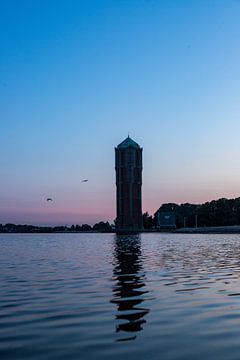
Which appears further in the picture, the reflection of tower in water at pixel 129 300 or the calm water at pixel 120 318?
the reflection of tower in water at pixel 129 300

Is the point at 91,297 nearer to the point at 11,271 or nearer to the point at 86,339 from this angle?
the point at 86,339

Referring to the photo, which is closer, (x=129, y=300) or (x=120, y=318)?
(x=120, y=318)

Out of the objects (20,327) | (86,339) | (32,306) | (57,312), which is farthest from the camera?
(32,306)

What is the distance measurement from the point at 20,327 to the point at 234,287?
1163 cm

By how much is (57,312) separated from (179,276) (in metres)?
12.7

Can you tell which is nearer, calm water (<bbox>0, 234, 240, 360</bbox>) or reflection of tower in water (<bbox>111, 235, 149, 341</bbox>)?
calm water (<bbox>0, 234, 240, 360</bbox>)

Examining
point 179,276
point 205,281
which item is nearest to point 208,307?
point 205,281

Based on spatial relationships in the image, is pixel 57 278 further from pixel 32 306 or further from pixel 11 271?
pixel 32 306

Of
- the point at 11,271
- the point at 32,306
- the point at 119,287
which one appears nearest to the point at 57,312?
the point at 32,306

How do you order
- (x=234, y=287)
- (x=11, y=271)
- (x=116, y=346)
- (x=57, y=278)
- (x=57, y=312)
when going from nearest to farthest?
(x=116, y=346) → (x=57, y=312) → (x=234, y=287) → (x=57, y=278) → (x=11, y=271)

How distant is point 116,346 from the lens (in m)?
11.1

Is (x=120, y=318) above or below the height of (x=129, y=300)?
below

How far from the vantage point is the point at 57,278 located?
26812 millimetres

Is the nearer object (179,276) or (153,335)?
(153,335)
